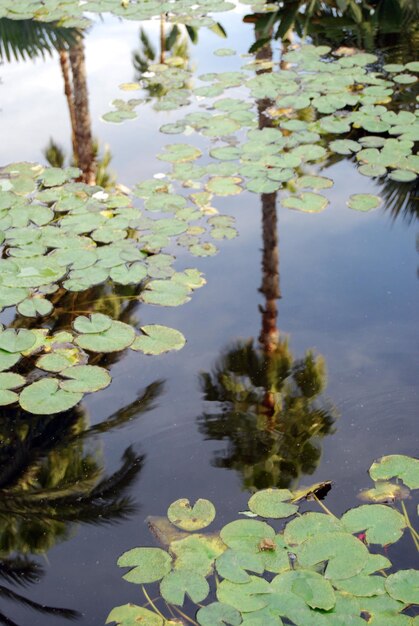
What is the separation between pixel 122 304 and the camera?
9.50 ft

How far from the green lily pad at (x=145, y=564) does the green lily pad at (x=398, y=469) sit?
0.62 metres

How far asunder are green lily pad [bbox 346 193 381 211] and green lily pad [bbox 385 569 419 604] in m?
1.98

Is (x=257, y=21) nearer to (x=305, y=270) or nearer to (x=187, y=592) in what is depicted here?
(x=305, y=270)

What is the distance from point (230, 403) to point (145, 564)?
0.70 metres

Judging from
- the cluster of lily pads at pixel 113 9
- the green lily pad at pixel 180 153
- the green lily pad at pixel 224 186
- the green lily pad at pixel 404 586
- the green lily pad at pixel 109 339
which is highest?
the cluster of lily pads at pixel 113 9

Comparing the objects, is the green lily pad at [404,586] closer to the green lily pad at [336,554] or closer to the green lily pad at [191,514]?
the green lily pad at [336,554]

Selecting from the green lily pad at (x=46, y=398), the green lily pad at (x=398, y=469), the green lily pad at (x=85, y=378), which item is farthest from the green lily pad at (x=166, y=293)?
the green lily pad at (x=398, y=469)

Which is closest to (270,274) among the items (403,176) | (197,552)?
(403,176)

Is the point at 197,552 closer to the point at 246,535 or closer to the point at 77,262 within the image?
the point at 246,535

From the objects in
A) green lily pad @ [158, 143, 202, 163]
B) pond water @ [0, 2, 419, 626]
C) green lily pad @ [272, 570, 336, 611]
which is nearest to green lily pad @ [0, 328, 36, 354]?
pond water @ [0, 2, 419, 626]

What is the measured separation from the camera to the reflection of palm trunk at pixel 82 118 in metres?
3.85

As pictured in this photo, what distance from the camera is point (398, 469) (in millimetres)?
2104

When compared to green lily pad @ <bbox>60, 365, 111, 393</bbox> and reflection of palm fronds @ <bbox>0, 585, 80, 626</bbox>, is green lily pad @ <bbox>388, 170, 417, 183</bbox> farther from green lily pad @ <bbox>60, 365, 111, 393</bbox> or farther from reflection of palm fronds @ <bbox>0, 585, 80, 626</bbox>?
reflection of palm fronds @ <bbox>0, 585, 80, 626</bbox>

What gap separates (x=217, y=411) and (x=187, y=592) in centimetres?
73
